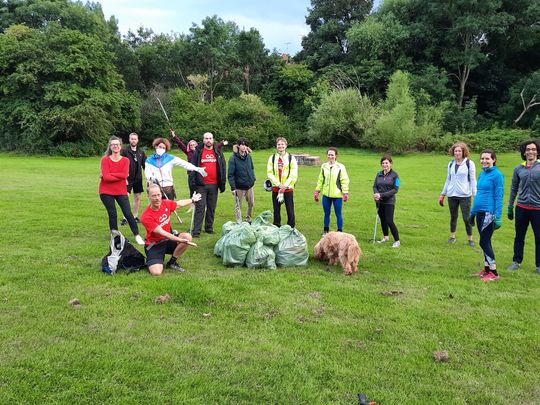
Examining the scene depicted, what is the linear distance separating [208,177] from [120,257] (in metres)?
3.23

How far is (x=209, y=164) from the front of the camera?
9242mm

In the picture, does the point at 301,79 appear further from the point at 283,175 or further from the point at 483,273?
the point at 483,273

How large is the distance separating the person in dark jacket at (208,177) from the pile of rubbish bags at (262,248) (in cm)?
193

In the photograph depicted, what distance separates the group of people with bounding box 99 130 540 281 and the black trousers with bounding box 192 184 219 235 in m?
0.02

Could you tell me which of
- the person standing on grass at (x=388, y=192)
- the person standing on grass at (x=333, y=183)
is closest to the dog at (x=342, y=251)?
the person standing on grass at (x=333, y=183)

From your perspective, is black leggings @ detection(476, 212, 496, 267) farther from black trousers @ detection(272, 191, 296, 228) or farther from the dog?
black trousers @ detection(272, 191, 296, 228)

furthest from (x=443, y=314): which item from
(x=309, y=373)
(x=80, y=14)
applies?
(x=80, y=14)

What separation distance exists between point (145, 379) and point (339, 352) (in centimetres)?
185

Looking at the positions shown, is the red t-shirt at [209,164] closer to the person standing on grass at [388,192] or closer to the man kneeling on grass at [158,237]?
the man kneeling on grass at [158,237]

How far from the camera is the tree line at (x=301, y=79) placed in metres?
35.5

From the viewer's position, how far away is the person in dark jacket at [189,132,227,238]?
9.12 m

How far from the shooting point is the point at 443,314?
5.31m

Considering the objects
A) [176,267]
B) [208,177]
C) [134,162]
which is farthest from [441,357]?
[134,162]

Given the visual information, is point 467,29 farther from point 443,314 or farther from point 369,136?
point 443,314
